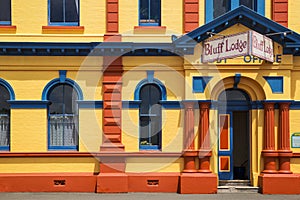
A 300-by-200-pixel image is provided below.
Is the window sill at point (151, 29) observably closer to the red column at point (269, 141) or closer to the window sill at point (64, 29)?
the window sill at point (64, 29)

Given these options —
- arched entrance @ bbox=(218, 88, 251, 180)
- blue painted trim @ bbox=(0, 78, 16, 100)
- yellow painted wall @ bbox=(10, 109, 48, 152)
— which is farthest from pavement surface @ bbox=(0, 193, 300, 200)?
blue painted trim @ bbox=(0, 78, 16, 100)

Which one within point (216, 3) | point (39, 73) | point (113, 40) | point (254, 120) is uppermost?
point (216, 3)

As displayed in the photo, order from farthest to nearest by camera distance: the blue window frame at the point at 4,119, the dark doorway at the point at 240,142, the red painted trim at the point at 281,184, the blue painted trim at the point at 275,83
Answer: the dark doorway at the point at 240,142 < the blue window frame at the point at 4,119 < the blue painted trim at the point at 275,83 < the red painted trim at the point at 281,184

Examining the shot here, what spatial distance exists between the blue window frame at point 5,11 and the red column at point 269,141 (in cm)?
849

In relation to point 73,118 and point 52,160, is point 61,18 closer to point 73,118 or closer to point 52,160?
point 73,118

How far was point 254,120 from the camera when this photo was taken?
604 inches

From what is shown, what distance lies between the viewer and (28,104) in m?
15.2

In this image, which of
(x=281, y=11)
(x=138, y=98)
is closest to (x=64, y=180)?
(x=138, y=98)

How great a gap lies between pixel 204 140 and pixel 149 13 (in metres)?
4.40

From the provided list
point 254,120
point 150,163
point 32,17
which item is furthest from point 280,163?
point 32,17

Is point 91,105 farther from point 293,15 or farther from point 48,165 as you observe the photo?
point 293,15

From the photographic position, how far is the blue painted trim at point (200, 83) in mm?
15055

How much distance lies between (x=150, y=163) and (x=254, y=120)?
3510 mm

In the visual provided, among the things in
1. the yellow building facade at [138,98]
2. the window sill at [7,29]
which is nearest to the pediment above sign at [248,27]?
the yellow building facade at [138,98]
